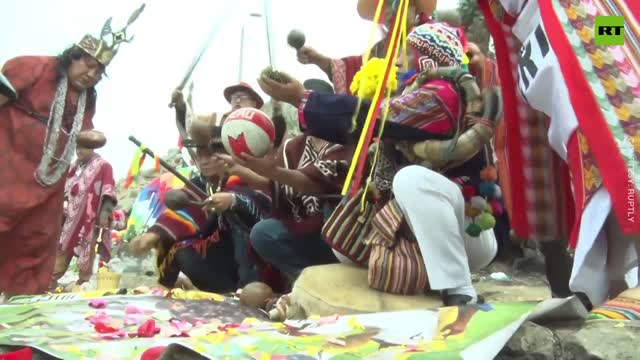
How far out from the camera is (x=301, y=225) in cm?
303

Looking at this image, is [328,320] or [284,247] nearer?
[328,320]

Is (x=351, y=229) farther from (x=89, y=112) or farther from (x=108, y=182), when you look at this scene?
(x=108, y=182)

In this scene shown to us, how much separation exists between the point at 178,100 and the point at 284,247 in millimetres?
823

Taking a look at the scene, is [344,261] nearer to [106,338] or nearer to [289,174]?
[289,174]

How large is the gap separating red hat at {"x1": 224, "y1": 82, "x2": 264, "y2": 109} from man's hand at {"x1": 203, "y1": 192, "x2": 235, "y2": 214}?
2.48 feet

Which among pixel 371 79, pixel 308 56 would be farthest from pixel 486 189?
pixel 308 56

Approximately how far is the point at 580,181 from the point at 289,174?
1.12 metres

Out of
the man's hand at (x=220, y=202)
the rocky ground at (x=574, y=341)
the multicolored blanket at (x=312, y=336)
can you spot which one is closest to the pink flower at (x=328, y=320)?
the multicolored blanket at (x=312, y=336)

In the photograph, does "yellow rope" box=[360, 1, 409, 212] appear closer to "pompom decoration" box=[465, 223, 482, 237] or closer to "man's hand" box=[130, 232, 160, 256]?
"pompom decoration" box=[465, 223, 482, 237]

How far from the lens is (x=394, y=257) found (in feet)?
7.34

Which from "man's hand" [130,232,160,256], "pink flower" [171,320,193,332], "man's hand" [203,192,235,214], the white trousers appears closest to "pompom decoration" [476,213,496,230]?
the white trousers

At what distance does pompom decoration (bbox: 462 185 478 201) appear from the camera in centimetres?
237

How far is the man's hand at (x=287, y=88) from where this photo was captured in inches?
94.0

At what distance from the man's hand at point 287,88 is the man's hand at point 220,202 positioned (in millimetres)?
876
